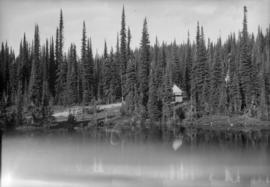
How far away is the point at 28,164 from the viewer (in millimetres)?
17344

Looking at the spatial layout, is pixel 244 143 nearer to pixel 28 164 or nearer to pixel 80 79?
pixel 28 164

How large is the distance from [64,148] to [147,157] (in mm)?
5979

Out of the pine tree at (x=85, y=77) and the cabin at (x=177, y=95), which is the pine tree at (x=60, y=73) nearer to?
the pine tree at (x=85, y=77)

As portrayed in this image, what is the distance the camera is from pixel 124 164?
18.2 m

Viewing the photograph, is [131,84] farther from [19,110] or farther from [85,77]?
[19,110]

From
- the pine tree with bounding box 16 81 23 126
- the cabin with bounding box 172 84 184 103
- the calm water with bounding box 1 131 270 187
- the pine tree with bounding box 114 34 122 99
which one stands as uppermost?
the pine tree with bounding box 114 34 122 99

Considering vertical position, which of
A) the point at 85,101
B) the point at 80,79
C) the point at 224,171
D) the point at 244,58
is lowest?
the point at 224,171

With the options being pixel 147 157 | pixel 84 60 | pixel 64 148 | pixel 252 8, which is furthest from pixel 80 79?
pixel 252 8

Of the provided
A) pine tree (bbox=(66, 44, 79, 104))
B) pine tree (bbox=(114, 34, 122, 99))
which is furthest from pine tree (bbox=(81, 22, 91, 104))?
pine tree (bbox=(114, 34, 122, 99))

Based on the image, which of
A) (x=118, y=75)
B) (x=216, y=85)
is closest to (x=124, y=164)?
(x=118, y=75)

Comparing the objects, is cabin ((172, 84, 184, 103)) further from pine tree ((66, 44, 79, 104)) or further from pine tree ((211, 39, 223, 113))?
pine tree ((66, 44, 79, 104))

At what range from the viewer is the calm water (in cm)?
1466

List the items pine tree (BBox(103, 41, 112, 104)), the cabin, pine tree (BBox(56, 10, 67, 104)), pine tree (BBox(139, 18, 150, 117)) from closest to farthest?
pine tree (BBox(56, 10, 67, 104)), pine tree (BBox(103, 41, 112, 104)), pine tree (BBox(139, 18, 150, 117)), the cabin

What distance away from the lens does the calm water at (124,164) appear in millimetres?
14656
